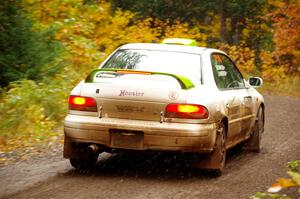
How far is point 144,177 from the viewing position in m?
→ 7.45

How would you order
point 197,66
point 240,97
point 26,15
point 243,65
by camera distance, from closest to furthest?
point 197,66 < point 240,97 < point 26,15 < point 243,65

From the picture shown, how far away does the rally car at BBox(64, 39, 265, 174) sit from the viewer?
6.96m

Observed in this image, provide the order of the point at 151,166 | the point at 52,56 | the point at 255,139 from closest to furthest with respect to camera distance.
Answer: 1. the point at 151,166
2. the point at 255,139
3. the point at 52,56

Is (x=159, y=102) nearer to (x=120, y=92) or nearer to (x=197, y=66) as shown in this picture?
(x=120, y=92)

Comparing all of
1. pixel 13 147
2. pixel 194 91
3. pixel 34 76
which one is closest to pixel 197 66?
pixel 194 91

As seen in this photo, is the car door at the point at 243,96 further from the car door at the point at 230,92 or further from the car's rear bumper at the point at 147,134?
the car's rear bumper at the point at 147,134

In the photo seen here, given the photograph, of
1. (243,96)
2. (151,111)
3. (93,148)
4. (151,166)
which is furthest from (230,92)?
(93,148)

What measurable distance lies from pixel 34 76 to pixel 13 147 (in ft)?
12.6

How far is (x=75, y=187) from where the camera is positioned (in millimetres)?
6707

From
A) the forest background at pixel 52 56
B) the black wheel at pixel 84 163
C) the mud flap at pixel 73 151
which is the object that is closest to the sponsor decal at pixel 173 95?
the mud flap at pixel 73 151

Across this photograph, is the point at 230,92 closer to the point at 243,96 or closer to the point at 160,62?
the point at 243,96

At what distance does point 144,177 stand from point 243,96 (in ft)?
7.28

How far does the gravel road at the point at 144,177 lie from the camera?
21.3 ft

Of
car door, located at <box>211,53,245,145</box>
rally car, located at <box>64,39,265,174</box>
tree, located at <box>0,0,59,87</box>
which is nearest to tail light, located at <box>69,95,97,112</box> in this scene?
rally car, located at <box>64,39,265,174</box>
